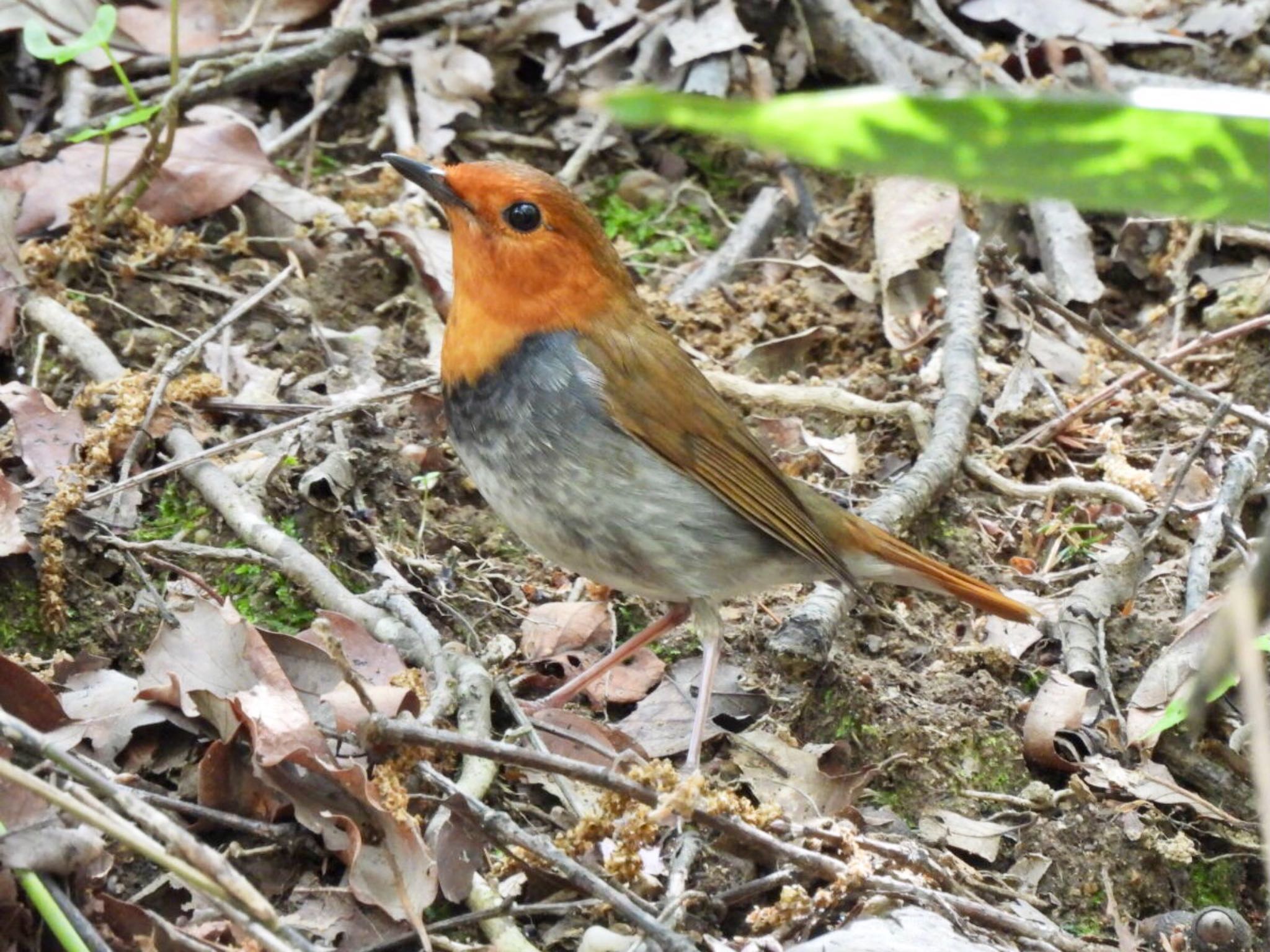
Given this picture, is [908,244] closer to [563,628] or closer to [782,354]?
[782,354]

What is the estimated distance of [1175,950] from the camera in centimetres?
288

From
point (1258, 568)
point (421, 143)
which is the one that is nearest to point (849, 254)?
point (421, 143)

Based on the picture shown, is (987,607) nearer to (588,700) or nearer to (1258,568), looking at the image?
(588,700)

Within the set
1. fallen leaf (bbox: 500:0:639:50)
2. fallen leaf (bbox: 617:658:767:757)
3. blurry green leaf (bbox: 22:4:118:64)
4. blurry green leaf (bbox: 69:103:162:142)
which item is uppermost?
blurry green leaf (bbox: 22:4:118:64)

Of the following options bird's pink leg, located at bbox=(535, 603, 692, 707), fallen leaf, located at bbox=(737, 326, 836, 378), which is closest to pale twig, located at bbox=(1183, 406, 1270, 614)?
bird's pink leg, located at bbox=(535, 603, 692, 707)

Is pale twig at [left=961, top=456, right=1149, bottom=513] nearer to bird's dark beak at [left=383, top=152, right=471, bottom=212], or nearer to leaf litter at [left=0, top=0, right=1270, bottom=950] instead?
leaf litter at [left=0, top=0, right=1270, bottom=950]

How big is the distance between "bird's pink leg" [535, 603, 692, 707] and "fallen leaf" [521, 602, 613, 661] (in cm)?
8

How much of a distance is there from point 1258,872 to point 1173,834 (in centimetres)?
20

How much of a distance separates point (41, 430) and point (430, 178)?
1202 millimetres

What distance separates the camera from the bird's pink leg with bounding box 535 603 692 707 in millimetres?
3521

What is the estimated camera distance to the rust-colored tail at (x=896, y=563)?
12.0 feet

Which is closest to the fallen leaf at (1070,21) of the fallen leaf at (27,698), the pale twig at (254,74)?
the pale twig at (254,74)

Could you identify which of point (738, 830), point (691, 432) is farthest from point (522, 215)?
point (738, 830)

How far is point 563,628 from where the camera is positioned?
3.84m
